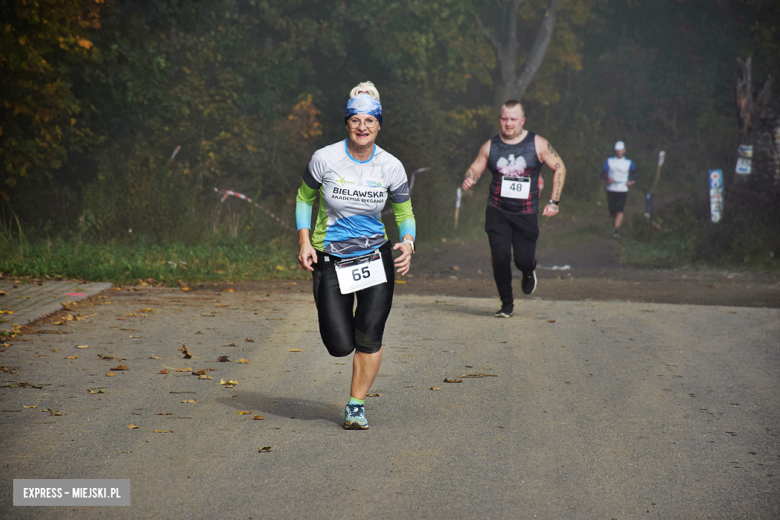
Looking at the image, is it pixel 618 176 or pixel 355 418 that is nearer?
pixel 355 418

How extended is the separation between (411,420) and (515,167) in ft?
15.0

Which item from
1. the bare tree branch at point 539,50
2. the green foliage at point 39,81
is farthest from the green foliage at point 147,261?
the bare tree branch at point 539,50

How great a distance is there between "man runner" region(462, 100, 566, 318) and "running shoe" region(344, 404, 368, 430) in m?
4.44

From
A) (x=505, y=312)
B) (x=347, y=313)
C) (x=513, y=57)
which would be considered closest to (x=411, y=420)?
(x=347, y=313)

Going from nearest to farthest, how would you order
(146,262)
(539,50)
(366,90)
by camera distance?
(366,90) → (146,262) → (539,50)

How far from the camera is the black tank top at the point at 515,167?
938cm

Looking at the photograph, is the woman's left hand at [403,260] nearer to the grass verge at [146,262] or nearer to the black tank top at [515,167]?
the black tank top at [515,167]

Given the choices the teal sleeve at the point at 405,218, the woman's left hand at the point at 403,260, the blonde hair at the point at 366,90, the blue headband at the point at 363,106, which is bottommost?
the woman's left hand at the point at 403,260

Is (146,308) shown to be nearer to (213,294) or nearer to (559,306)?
(213,294)

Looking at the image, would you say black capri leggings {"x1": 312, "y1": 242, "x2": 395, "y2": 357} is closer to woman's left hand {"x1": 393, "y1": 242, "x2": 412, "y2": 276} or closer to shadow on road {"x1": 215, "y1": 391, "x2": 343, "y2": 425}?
woman's left hand {"x1": 393, "y1": 242, "x2": 412, "y2": 276}

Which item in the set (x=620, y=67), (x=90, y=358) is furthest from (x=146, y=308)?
(x=620, y=67)

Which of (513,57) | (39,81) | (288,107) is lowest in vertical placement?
(39,81)

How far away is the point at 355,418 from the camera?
17.1 ft

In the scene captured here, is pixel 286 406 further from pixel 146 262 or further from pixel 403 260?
pixel 146 262
